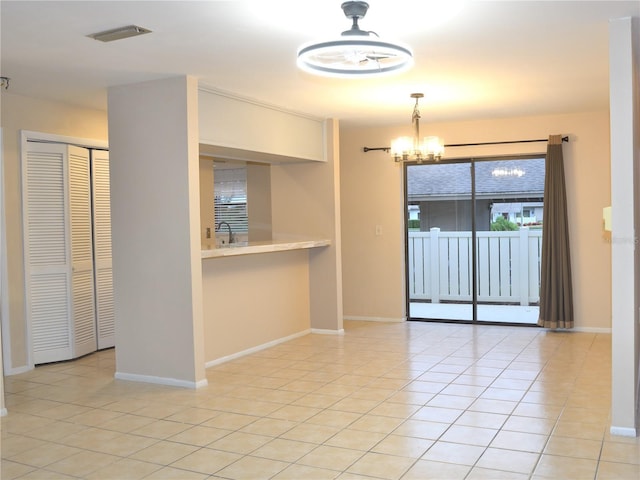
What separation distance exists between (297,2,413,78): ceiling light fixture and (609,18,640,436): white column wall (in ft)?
4.08

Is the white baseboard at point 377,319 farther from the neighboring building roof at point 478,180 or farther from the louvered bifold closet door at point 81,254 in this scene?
the louvered bifold closet door at point 81,254

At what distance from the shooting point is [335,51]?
3236 millimetres

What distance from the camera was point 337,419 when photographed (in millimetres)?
4035

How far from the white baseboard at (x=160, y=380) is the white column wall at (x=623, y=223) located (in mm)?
2908

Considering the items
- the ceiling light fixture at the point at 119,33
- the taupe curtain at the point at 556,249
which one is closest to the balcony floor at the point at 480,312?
the taupe curtain at the point at 556,249

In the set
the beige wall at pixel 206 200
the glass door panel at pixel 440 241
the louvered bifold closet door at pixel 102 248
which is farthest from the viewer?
the glass door panel at pixel 440 241

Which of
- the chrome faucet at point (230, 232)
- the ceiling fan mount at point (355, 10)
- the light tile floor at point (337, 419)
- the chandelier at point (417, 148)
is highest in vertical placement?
the ceiling fan mount at point (355, 10)

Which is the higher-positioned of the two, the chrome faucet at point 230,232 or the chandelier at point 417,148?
the chandelier at point 417,148

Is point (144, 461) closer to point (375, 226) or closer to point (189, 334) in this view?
point (189, 334)

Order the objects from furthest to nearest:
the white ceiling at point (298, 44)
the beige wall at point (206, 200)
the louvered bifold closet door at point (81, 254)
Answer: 1. the beige wall at point (206, 200)
2. the louvered bifold closet door at point (81, 254)
3. the white ceiling at point (298, 44)

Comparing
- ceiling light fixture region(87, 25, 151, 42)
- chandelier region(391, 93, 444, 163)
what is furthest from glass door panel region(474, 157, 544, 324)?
ceiling light fixture region(87, 25, 151, 42)

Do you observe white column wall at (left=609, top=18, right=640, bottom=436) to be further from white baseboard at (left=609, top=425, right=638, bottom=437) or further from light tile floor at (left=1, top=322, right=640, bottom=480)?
light tile floor at (left=1, top=322, right=640, bottom=480)

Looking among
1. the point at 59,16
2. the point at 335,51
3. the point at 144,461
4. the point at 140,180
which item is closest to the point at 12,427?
the point at 144,461

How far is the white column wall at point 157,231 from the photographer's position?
191 inches
